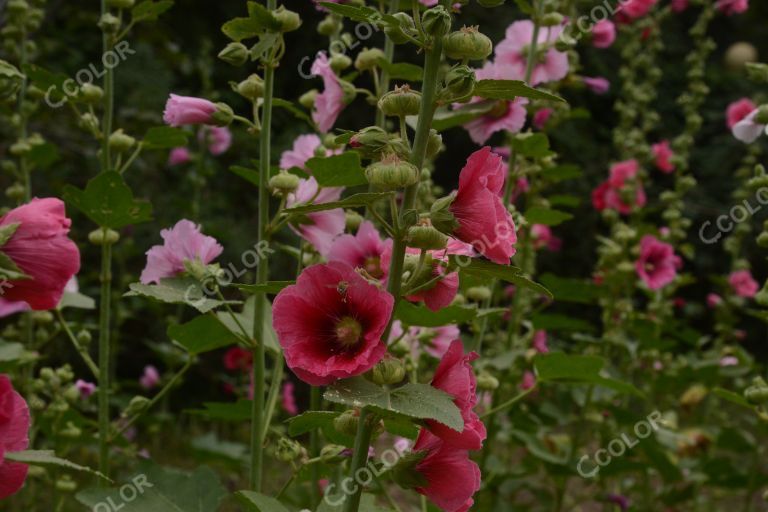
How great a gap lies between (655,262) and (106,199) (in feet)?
5.67

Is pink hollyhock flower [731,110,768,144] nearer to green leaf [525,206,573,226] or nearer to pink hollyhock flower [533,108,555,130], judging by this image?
green leaf [525,206,573,226]

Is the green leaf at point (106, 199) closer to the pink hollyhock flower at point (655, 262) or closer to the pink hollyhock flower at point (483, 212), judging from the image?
the pink hollyhock flower at point (483, 212)

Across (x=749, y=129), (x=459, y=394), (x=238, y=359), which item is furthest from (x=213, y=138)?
(x=459, y=394)

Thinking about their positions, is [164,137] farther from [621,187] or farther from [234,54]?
[621,187]

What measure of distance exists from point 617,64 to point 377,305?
5039mm

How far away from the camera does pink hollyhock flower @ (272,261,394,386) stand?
75 cm

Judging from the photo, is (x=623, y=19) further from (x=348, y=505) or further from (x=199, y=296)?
(x=348, y=505)

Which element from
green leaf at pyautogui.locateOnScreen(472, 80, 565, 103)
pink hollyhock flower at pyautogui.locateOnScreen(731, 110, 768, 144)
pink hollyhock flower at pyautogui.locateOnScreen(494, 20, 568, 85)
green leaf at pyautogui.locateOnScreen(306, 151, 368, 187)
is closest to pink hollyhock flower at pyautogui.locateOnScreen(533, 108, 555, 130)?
pink hollyhock flower at pyautogui.locateOnScreen(494, 20, 568, 85)

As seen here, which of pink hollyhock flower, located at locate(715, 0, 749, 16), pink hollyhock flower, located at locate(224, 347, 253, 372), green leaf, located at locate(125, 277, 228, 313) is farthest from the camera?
pink hollyhock flower, located at locate(224, 347, 253, 372)


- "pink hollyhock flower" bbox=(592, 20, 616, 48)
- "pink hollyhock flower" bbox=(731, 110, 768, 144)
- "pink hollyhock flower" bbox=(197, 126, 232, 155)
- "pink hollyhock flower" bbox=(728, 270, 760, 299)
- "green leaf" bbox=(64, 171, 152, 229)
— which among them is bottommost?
"pink hollyhock flower" bbox=(728, 270, 760, 299)

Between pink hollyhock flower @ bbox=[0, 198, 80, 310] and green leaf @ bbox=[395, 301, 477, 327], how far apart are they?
0.49m

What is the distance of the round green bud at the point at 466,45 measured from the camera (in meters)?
0.76

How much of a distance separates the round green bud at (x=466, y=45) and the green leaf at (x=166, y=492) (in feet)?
2.15

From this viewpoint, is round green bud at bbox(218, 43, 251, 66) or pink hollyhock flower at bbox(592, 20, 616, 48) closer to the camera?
round green bud at bbox(218, 43, 251, 66)
